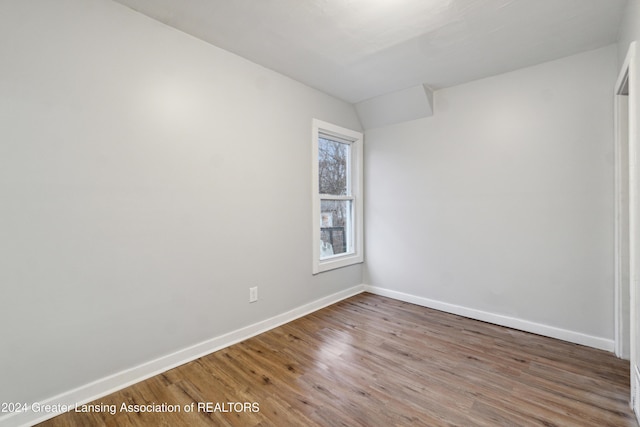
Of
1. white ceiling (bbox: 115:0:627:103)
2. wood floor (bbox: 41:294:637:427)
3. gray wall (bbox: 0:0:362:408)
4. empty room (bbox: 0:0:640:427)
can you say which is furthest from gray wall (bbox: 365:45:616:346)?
gray wall (bbox: 0:0:362:408)

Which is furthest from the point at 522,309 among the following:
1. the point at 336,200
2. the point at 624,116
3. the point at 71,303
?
the point at 71,303

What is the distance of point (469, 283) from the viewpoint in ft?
9.71

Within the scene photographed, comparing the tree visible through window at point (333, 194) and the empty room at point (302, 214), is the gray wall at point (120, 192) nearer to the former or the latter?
the empty room at point (302, 214)

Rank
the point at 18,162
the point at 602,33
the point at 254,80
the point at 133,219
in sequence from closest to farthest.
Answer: the point at 18,162
the point at 133,219
the point at 602,33
the point at 254,80

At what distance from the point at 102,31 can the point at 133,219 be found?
1.19 metres

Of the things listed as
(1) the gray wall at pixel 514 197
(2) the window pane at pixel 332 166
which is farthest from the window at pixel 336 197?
(1) the gray wall at pixel 514 197

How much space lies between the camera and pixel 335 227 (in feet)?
11.7

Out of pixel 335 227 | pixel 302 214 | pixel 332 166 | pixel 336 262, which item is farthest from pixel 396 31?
pixel 336 262

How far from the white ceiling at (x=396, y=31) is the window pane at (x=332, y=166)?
90 centimetres

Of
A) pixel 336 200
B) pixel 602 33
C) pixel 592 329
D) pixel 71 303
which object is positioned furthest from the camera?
pixel 336 200

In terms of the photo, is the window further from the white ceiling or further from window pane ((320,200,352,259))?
the white ceiling

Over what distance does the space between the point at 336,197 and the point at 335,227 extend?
392 millimetres

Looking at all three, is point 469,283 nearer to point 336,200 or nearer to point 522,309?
point 522,309

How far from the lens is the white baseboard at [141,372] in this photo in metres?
1.53
